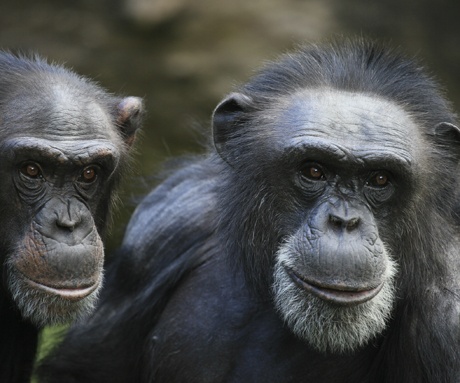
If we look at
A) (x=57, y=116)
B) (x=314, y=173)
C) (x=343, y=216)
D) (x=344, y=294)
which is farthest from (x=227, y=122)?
(x=344, y=294)

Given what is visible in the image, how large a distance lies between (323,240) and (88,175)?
1593 mm

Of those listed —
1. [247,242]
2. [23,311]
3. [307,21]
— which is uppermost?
[307,21]

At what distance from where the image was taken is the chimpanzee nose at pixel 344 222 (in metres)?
5.64

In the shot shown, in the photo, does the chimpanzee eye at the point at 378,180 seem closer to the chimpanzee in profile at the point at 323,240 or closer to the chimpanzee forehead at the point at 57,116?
the chimpanzee in profile at the point at 323,240

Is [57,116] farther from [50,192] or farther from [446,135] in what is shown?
[446,135]

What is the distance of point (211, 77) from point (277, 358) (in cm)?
697

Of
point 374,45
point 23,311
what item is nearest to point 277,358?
point 23,311

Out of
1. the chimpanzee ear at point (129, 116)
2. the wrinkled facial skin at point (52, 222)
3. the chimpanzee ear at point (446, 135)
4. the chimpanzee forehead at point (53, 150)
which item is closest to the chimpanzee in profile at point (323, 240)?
the chimpanzee ear at point (446, 135)

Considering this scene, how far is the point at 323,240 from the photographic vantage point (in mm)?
5645

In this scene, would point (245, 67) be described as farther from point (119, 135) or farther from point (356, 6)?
point (119, 135)

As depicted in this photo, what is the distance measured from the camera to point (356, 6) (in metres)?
12.8

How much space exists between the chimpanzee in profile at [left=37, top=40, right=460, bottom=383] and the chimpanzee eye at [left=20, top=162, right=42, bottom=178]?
1.11 m

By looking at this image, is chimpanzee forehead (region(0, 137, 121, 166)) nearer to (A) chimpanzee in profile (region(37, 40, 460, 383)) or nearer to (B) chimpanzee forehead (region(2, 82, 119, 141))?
(B) chimpanzee forehead (region(2, 82, 119, 141))

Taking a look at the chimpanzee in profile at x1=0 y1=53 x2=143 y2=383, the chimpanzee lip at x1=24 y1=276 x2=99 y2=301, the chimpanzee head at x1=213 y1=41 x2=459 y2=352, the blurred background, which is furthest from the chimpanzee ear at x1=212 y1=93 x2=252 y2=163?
the blurred background
